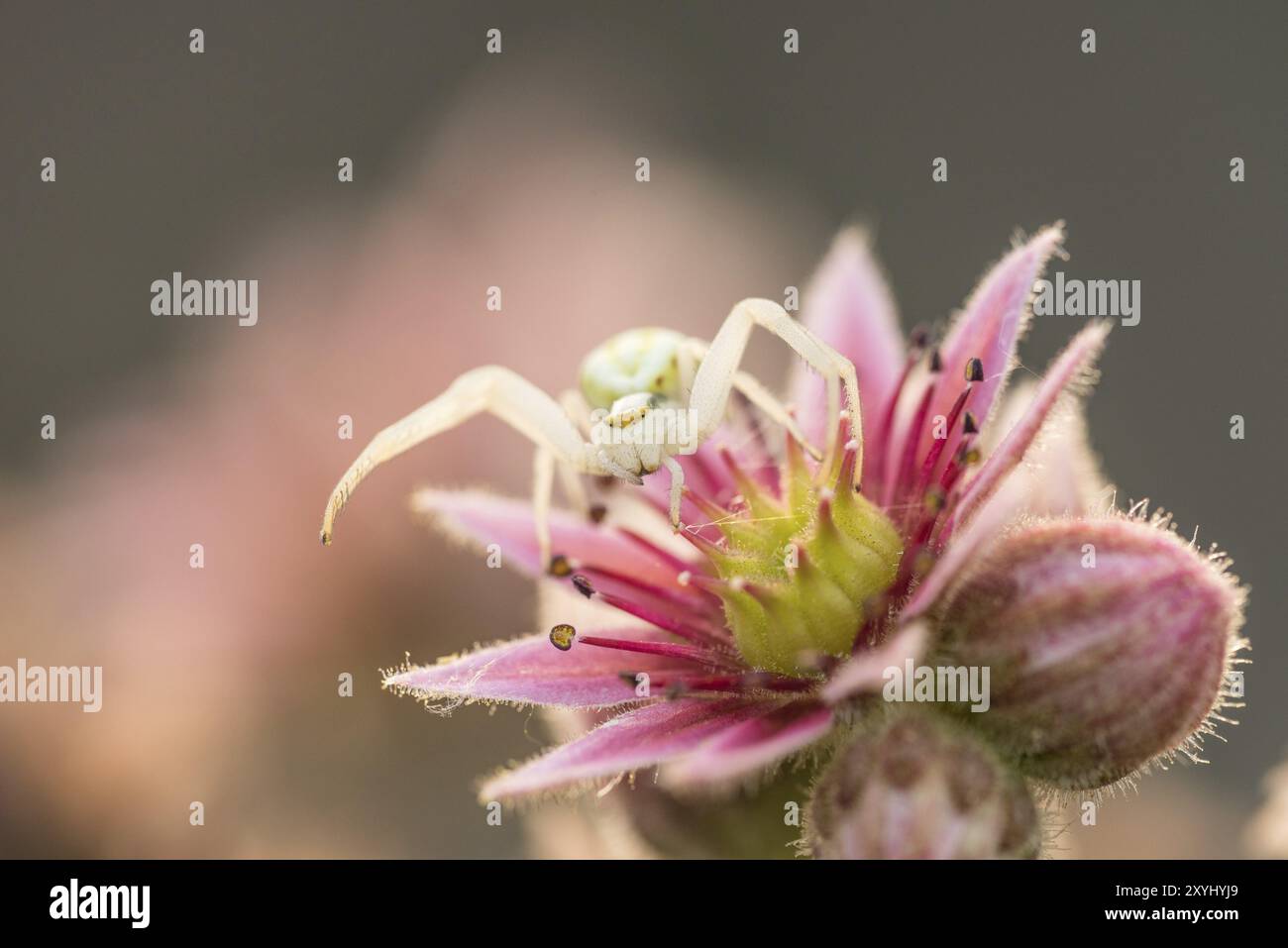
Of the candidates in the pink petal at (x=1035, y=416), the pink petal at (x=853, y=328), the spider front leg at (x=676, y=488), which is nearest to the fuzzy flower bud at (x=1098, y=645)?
the pink petal at (x=1035, y=416)

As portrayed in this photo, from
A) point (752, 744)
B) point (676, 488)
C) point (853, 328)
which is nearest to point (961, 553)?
point (752, 744)

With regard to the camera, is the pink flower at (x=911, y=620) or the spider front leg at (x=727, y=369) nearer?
the pink flower at (x=911, y=620)

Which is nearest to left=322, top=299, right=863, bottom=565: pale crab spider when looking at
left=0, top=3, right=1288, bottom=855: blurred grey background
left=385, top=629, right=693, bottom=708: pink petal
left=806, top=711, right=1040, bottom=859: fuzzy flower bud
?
left=385, top=629, right=693, bottom=708: pink petal

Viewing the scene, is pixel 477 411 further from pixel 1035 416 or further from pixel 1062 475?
pixel 1062 475

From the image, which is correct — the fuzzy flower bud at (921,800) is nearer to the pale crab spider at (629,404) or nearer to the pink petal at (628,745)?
the pink petal at (628,745)

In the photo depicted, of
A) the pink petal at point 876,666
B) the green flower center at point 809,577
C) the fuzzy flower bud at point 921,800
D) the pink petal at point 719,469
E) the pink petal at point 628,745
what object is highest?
the pink petal at point 719,469

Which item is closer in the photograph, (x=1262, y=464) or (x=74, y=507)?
(x=74, y=507)

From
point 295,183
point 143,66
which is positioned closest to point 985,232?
point 295,183

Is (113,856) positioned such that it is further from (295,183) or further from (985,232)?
(985,232)
